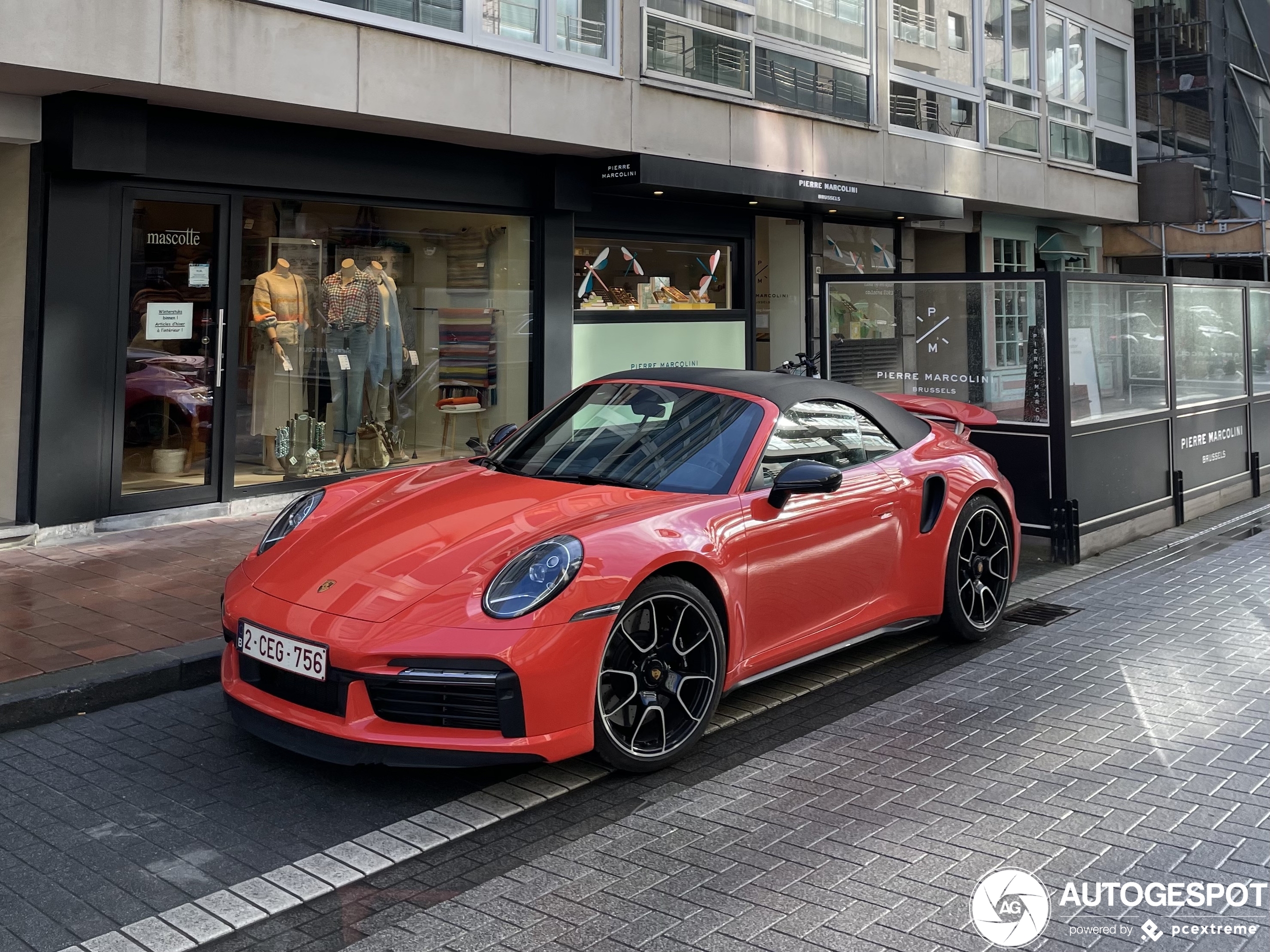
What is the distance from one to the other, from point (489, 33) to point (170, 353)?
402 cm

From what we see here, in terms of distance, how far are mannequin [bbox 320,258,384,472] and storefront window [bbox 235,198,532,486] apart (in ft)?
0.04

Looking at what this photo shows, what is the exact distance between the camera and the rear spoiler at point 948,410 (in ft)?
28.4

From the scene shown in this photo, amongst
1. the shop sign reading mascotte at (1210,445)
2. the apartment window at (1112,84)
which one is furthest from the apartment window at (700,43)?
the apartment window at (1112,84)

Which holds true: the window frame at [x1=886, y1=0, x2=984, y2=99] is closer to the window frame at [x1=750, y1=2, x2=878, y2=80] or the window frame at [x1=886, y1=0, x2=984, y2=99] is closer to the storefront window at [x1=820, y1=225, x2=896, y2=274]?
the window frame at [x1=750, y1=2, x2=878, y2=80]

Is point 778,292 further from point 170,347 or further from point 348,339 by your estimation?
point 170,347

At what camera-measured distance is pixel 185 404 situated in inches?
382

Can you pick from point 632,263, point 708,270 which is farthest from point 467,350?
point 708,270

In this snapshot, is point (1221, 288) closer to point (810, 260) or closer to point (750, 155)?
point (750, 155)

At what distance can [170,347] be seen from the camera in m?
9.57

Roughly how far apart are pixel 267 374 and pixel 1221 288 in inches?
361

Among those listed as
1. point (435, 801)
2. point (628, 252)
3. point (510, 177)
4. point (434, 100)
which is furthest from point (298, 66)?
point (435, 801)

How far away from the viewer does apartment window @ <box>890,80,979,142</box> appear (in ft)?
52.9

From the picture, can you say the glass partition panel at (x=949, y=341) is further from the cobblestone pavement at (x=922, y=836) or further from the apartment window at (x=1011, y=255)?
the apartment window at (x=1011, y=255)

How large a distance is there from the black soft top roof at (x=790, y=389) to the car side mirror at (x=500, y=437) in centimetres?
61
